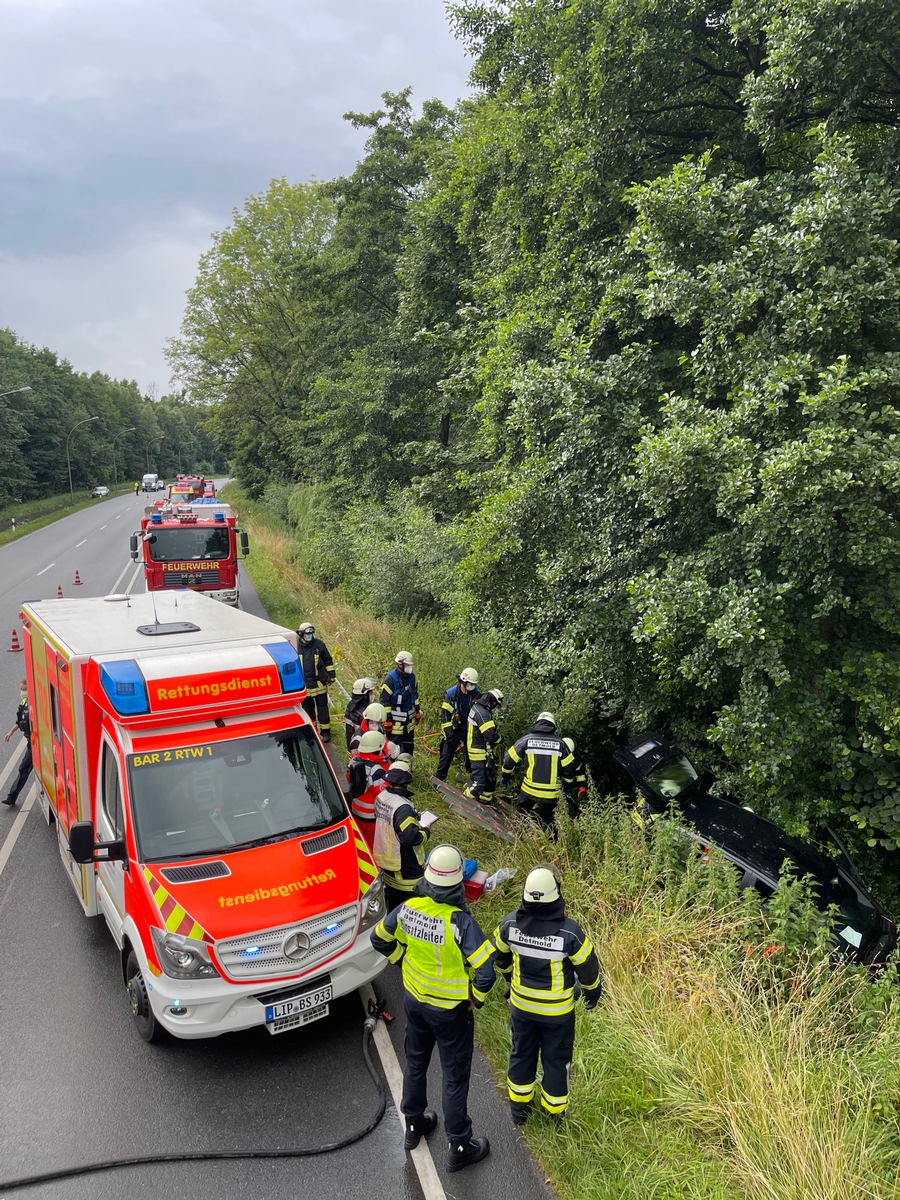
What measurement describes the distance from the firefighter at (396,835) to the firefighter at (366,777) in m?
0.51

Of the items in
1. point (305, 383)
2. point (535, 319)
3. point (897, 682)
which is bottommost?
point (897, 682)

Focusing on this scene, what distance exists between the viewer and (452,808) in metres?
8.18

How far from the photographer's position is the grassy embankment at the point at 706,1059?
370cm

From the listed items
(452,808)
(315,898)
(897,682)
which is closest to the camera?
(315,898)

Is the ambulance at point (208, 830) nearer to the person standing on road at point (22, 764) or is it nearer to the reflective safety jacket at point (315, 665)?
the person standing on road at point (22, 764)

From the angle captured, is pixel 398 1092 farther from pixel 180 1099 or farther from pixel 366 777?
pixel 366 777

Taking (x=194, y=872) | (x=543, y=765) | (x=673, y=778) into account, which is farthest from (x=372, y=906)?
(x=673, y=778)

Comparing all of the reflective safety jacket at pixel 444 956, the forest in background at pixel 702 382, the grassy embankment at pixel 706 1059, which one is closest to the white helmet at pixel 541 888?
the reflective safety jacket at pixel 444 956

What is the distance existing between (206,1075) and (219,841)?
141 cm

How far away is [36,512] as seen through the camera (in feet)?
166

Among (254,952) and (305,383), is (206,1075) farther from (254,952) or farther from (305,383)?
(305,383)

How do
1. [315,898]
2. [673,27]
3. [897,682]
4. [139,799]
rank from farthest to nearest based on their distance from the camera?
[673,27]
[897,682]
[139,799]
[315,898]

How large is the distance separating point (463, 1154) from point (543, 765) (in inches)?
139

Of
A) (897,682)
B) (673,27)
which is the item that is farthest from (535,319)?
(897,682)
